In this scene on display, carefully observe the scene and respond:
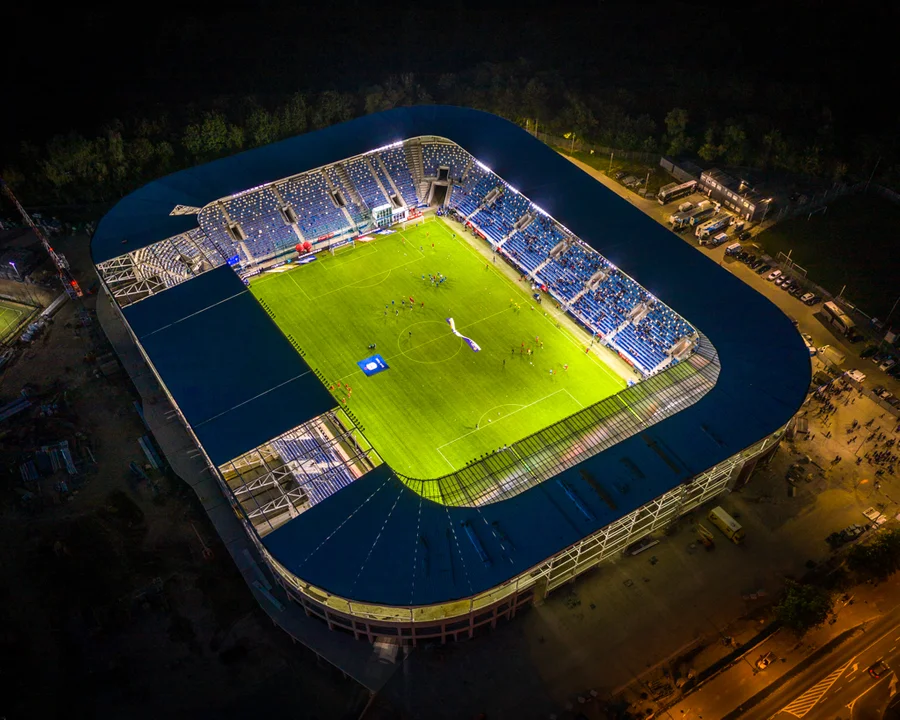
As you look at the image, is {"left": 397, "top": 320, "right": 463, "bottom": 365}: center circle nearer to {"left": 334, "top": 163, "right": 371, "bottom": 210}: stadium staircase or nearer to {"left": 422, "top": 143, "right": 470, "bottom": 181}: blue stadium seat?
{"left": 334, "top": 163, "right": 371, "bottom": 210}: stadium staircase

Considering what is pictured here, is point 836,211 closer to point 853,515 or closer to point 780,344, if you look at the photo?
point 780,344

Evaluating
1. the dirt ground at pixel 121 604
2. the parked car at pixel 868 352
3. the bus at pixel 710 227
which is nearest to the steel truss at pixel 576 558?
the dirt ground at pixel 121 604

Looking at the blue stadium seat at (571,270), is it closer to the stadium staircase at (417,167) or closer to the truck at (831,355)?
the stadium staircase at (417,167)

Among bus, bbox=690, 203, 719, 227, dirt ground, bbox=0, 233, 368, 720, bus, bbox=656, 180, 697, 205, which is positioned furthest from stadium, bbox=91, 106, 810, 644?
bus, bbox=656, 180, 697, 205

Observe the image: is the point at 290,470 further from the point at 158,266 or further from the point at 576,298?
the point at 576,298

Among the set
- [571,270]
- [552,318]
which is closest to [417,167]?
[571,270]

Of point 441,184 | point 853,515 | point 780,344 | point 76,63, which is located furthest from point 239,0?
point 853,515
